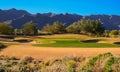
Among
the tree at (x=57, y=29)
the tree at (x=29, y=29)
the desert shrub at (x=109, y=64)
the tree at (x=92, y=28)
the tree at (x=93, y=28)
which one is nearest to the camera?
the desert shrub at (x=109, y=64)

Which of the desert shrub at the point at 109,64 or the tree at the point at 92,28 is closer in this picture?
the desert shrub at the point at 109,64

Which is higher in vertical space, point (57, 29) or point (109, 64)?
point (57, 29)

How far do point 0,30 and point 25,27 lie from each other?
33.5 ft

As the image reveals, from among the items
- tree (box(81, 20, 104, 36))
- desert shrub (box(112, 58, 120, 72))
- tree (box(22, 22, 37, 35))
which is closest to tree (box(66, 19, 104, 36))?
tree (box(81, 20, 104, 36))

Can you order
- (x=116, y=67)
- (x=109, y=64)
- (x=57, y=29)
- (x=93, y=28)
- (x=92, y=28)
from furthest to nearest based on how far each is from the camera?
(x=57, y=29), (x=92, y=28), (x=93, y=28), (x=109, y=64), (x=116, y=67)

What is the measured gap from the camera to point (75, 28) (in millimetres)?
124938

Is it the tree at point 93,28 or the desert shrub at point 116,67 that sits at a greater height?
the tree at point 93,28

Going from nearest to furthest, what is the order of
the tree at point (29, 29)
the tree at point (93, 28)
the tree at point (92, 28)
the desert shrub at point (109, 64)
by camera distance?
the desert shrub at point (109, 64), the tree at point (29, 29), the tree at point (93, 28), the tree at point (92, 28)

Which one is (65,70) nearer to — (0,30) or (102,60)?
(102,60)

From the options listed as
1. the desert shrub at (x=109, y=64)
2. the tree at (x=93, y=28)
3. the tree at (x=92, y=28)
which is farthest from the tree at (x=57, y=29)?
the desert shrub at (x=109, y=64)

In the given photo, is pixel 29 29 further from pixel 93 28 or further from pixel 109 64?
pixel 109 64

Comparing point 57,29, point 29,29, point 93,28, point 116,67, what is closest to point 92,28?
point 93,28

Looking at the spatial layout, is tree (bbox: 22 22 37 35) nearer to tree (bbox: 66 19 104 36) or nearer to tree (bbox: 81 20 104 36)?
Result: tree (bbox: 66 19 104 36)

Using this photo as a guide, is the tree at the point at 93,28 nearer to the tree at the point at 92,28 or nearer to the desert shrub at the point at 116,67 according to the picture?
the tree at the point at 92,28
